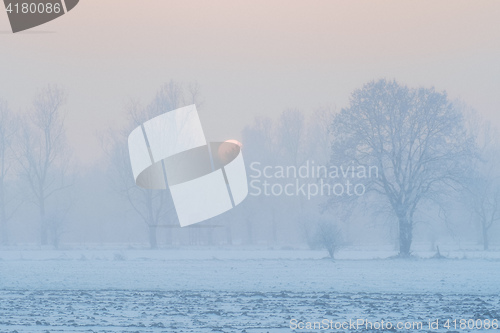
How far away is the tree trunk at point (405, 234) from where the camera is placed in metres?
41.4

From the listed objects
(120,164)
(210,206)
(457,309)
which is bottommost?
(457,309)

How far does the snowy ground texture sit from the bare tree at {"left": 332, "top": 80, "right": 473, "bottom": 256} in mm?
7370

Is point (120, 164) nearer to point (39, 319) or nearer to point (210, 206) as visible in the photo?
point (210, 206)

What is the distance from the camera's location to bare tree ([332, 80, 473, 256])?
137ft

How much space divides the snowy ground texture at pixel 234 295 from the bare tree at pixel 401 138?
737 centimetres

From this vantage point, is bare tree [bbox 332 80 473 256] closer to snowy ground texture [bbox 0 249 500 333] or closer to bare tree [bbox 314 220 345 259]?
bare tree [bbox 314 220 345 259]

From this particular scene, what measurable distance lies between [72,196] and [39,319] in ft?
223

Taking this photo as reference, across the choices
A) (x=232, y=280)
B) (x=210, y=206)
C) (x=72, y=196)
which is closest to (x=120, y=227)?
(x=72, y=196)

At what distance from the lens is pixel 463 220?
6569 centimetres

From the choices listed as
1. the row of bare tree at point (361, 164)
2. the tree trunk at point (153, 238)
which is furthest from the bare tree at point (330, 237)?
the tree trunk at point (153, 238)

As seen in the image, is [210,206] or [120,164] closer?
[210,206]

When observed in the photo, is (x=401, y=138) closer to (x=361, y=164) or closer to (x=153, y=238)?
(x=361, y=164)

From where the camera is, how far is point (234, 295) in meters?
21.8

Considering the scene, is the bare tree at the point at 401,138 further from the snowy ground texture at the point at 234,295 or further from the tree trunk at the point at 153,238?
the tree trunk at the point at 153,238
